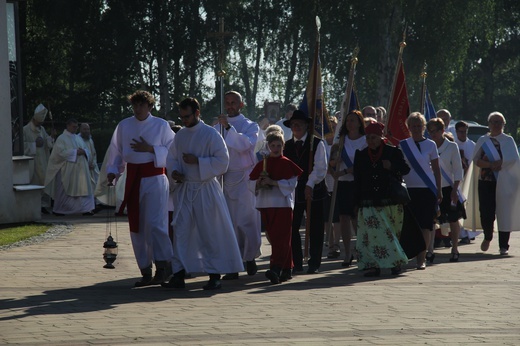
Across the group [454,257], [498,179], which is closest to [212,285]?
[454,257]

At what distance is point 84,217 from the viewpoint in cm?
2300

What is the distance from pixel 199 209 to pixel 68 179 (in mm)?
13023

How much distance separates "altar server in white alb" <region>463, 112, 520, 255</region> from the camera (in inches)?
630

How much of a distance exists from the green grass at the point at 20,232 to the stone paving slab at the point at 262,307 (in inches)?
98.7

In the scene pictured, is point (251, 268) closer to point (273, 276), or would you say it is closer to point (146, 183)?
point (273, 276)

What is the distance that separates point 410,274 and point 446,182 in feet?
7.50

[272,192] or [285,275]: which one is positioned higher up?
[272,192]

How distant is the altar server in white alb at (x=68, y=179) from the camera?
78.7ft

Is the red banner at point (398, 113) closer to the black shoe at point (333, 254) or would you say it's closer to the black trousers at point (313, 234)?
the black shoe at point (333, 254)

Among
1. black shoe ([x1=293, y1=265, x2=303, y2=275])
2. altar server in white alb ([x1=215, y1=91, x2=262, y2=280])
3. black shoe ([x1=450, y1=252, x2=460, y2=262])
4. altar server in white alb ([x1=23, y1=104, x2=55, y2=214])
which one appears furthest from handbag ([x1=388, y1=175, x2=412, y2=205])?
altar server in white alb ([x1=23, y1=104, x2=55, y2=214])

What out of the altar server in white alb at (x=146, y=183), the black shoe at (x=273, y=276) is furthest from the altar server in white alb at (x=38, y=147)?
the black shoe at (x=273, y=276)

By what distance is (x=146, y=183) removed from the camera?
38.5ft

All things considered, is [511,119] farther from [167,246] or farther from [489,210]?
[167,246]

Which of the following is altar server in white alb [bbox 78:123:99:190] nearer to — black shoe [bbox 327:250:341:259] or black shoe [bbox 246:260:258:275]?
black shoe [bbox 327:250:341:259]
